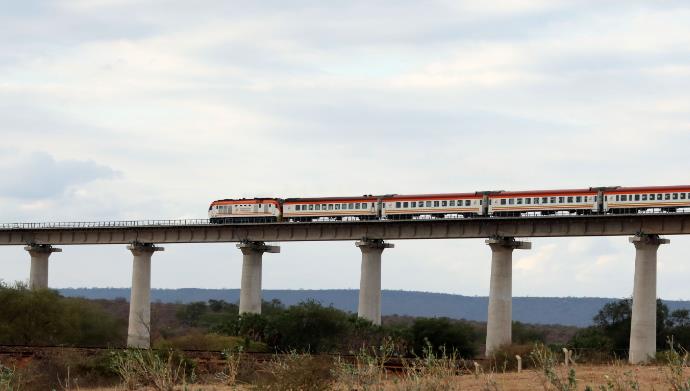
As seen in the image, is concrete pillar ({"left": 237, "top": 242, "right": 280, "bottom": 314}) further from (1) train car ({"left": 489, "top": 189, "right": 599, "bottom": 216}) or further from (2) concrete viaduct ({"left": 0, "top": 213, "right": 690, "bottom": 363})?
(1) train car ({"left": 489, "top": 189, "right": 599, "bottom": 216})

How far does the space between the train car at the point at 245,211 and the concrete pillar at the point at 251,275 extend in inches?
83.9

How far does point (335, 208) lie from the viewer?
87.4 m

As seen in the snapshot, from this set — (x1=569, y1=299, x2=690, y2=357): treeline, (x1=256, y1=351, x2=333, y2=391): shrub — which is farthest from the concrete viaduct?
(x1=256, y1=351, x2=333, y2=391): shrub

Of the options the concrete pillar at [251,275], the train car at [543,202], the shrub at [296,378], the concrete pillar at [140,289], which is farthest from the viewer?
the concrete pillar at [140,289]

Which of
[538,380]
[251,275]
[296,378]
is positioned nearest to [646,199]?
[251,275]

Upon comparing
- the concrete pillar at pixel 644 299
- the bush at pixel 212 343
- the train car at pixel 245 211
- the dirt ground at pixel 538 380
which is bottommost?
the bush at pixel 212 343

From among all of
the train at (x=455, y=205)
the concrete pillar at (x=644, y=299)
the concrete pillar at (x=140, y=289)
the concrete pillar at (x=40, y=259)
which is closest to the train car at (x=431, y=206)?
the train at (x=455, y=205)

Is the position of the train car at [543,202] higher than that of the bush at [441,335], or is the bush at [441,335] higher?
the train car at [543,202]

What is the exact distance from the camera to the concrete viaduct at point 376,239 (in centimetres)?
7288

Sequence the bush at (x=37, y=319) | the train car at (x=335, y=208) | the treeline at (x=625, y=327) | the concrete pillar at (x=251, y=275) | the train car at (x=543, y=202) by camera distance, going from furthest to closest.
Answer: the treeline at (x=625, y=327) < the concrete pillar at (x=251, y=275) < the train car at (x=335, y=208) < the bush at (x=37, y=319) < the train car at (x=543, y=202)

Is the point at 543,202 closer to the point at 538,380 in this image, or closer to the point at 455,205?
the point at 455,205

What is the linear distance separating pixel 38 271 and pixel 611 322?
2010 inches

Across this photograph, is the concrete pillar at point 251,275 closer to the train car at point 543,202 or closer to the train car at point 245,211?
the train car at point 245,211

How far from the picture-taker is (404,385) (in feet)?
92.5
